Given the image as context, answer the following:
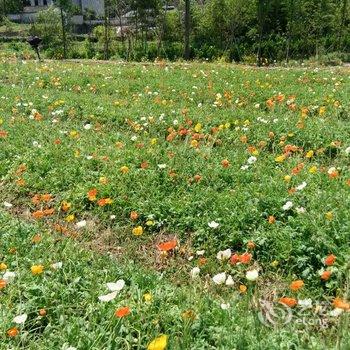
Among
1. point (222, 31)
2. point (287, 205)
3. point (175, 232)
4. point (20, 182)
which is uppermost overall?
point (287, 205)

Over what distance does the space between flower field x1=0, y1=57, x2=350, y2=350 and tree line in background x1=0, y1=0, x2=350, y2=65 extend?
1708 centimetres

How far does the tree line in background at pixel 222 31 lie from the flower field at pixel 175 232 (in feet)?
56.0

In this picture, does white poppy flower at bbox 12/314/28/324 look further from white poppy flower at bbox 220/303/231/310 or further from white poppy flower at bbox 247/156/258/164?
white poppy flower at bbox 247/156/258/164

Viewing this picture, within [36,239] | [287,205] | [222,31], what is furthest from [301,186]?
[222,31]

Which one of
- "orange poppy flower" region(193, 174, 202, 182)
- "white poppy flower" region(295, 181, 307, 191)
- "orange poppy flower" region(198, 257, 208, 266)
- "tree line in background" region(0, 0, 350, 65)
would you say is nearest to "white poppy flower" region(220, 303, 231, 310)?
"orange poppy flower" region(198, 257, 208, 266)

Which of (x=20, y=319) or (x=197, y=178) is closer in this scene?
(x=20, y=319)

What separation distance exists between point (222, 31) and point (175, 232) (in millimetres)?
29946

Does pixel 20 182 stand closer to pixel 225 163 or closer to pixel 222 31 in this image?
pixel 225 163

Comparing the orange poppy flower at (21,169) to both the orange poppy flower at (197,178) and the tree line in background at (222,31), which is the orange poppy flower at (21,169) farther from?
the tree line in background at (222,31)

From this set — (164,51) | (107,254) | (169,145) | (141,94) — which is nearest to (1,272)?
(107,254)

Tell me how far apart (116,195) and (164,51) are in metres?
26.2

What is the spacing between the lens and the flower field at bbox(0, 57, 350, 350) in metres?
2.94

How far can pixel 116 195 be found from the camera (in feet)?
16.6

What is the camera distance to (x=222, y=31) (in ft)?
106
